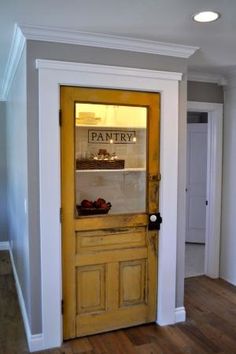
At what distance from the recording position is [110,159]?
2.98 m

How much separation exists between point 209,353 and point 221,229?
1848 millimetres

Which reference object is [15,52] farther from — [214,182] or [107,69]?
[214,182]

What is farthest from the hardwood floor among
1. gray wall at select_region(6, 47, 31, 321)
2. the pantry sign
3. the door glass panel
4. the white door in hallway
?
the white door in hallway

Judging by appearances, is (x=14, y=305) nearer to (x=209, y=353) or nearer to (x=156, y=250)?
(x=156, y=250)

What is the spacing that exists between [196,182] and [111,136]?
3200 mm

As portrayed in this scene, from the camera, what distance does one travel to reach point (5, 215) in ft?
17.8

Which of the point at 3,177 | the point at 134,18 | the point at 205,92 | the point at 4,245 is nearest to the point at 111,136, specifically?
the point at 134,18

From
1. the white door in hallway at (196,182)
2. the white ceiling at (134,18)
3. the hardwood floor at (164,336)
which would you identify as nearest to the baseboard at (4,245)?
the hardwood floor at (164,336)

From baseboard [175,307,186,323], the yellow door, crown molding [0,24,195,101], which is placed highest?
crown molding [0,24,195,101]

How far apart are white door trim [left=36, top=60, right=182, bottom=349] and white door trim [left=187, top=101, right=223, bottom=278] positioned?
125 cm

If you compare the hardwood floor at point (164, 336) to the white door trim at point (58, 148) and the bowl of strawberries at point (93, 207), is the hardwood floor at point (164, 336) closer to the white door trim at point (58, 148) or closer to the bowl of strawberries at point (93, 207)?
the white door trim at point (58, 148)

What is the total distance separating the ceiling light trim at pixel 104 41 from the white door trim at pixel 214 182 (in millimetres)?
1263

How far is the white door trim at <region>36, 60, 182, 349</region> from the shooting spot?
261 centimetres

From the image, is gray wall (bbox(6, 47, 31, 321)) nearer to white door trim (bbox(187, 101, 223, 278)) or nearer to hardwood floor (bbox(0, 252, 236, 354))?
hardwood floor (bbox(0, 252, 236, 354))
